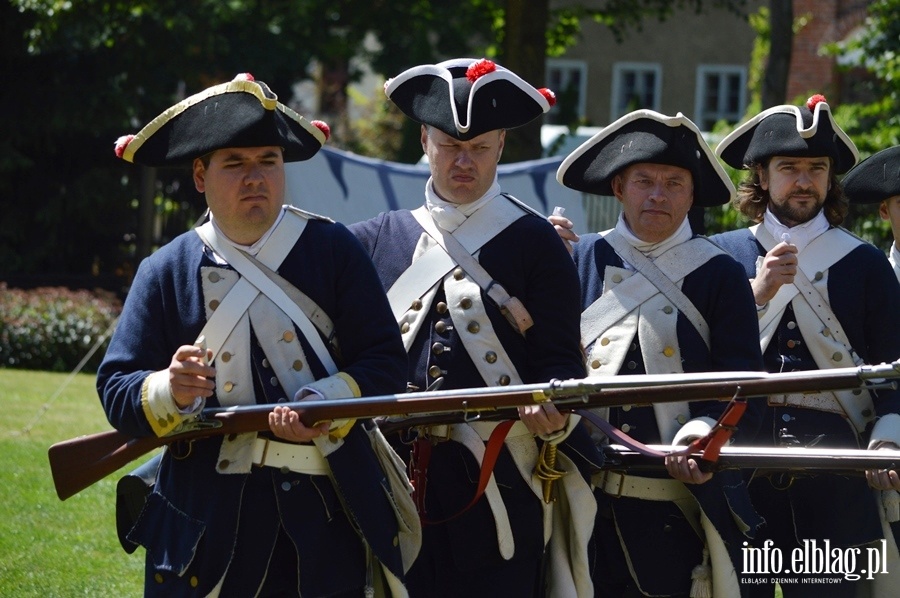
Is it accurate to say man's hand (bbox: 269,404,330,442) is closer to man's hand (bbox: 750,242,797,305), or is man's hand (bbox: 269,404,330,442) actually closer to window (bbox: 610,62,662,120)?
man's hand (bbox: 750,242,797,305)

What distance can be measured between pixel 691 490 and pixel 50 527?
435 centimetres

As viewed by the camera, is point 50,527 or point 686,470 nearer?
point 686,470

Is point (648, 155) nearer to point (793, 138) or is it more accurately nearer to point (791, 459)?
point (793, 138)

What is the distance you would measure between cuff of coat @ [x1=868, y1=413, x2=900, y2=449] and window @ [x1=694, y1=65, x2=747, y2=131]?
26278 mm

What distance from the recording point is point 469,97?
4625mm

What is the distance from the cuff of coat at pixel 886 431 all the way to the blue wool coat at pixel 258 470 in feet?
6.48

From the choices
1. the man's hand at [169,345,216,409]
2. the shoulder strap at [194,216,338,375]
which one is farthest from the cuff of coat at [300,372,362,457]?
the man's hand at [169,345,216,409]

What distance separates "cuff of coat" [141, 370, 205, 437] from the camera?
12.9 ft

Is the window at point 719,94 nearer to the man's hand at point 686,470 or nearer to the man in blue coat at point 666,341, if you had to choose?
the man in blue coat at point 666,341

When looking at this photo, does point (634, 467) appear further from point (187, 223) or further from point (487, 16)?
point (187, 223)

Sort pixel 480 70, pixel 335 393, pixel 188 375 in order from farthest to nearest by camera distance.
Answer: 1. pixel 480 70
2. pixel 335 393
3. pixel 188 375

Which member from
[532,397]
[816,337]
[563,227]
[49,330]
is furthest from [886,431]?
[49,330]

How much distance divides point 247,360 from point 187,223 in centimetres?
1730

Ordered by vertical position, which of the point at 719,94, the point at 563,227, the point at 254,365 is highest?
the point at 719,94
